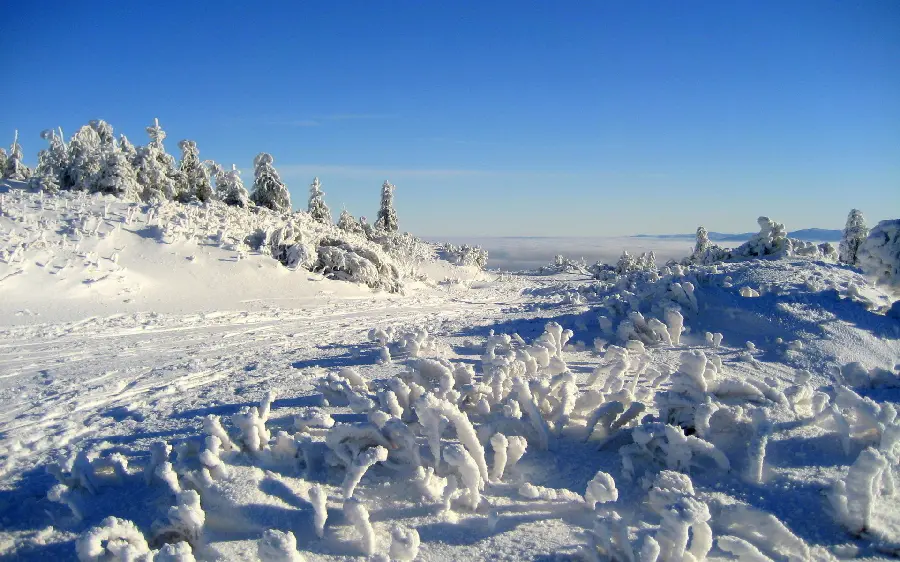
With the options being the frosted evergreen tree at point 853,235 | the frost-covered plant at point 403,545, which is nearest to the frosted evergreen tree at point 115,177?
the frost-covered plant at point 403,545

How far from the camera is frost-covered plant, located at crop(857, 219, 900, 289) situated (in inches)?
297

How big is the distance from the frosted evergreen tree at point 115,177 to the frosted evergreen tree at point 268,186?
6.25m

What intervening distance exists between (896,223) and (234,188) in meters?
22.1

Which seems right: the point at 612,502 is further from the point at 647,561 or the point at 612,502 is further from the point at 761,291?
the point at 761,291

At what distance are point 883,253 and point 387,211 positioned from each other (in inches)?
1245

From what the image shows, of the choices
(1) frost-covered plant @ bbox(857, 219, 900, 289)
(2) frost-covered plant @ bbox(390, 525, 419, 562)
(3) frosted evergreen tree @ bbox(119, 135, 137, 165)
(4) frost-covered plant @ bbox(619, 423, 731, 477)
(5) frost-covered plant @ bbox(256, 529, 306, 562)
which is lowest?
(2) frost-covered plant @ bbox(390, 525, 419, 562)

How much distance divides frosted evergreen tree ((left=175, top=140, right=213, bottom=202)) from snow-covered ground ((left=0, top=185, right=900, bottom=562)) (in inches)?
693

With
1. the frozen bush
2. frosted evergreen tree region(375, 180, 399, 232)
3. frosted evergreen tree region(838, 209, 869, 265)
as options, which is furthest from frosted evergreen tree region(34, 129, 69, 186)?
frosted evergreen tree region(838, 209, 869, 265)

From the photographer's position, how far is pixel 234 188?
22.5 meters

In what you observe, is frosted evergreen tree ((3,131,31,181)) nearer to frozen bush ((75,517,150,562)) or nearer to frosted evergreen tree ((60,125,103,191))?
frosted evergreen tree ((60,125,103,191))

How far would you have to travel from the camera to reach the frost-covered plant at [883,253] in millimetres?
7535

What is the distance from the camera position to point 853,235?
77.0 ft

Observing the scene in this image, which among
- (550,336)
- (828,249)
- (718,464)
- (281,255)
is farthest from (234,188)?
(828,249)

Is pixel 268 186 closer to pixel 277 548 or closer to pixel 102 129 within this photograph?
pixel 102 129
